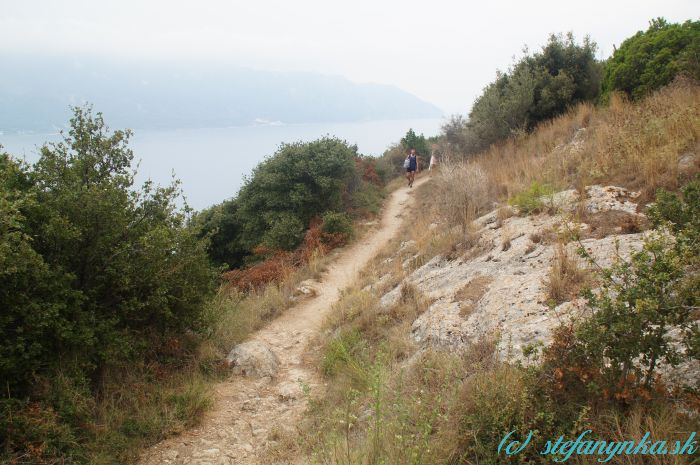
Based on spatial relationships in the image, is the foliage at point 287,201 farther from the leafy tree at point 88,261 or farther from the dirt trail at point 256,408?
the leafy tree at point 88,261

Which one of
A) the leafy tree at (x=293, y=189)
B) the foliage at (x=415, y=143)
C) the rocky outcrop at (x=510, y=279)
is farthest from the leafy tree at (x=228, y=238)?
the foliage at (x=415, y=143)

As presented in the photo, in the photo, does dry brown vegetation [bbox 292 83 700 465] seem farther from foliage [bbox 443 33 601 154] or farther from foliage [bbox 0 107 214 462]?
foliage [bbox 0 107 214 462]

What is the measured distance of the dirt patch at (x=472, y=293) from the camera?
577cm

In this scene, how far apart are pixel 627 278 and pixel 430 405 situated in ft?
6.73

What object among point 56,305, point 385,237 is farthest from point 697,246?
point 385,237

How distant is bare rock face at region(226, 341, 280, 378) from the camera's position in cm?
664

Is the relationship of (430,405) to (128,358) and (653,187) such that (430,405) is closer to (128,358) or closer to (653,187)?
(128,358)

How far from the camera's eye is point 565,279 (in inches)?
194

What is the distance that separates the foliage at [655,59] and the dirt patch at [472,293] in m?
9.06

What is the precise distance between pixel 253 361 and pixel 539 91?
15728 millimetres

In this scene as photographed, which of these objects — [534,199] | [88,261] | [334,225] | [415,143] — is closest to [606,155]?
[534,199]

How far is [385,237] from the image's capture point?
1569 cm

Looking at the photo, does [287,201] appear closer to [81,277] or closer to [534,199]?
[534,199]

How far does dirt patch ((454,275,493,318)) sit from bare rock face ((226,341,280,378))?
3.36 meters
